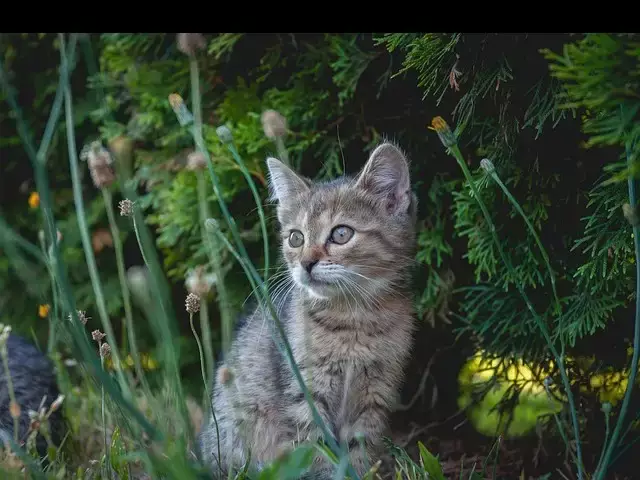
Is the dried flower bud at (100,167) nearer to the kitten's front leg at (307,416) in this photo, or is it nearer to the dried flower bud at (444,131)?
the dried flower bud at (444,131)

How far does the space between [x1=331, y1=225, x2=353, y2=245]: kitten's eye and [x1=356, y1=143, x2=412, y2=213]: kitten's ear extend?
6.3 inches

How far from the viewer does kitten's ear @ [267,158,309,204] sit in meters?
2.52

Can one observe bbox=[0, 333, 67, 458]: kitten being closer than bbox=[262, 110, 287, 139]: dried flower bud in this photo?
No

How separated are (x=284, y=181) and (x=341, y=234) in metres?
0.33

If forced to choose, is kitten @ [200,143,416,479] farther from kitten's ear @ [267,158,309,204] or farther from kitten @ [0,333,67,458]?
kitten @ [0,333,67,458]

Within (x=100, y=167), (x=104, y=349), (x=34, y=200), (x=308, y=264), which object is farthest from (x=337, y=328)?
(x=34, y=200)

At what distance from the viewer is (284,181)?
2.58m

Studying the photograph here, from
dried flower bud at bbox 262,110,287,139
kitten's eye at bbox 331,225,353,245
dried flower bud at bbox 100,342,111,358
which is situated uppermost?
dried flower bud at bbox 262,110,287,139

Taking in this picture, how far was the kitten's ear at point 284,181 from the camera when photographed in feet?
8.26

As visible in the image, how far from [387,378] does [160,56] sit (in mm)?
1907

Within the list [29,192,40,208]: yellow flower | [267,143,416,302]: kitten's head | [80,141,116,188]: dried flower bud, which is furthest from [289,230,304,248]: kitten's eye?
[29,192,40,208]: yellow flower

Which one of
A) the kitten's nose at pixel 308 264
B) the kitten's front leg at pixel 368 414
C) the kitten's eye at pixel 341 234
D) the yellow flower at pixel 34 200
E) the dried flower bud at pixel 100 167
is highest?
the dried flower bud at pixel 100 167

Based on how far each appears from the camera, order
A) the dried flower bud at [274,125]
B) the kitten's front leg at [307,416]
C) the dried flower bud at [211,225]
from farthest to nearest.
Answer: the kitten's front leg at [307,416], the dried flower bud at [274,125], the dried flower bud at [211,225]

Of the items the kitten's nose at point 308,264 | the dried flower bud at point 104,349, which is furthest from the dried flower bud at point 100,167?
the kitten's nose at point 308,264
